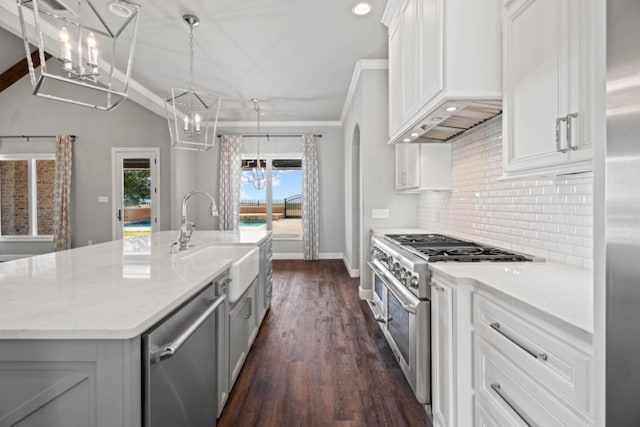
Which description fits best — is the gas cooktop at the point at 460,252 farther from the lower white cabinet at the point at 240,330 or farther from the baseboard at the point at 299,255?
the baseboard at the point at 299,255

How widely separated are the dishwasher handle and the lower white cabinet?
0.54 meters

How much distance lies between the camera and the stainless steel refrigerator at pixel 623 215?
0.53 meters

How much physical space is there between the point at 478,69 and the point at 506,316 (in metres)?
1.28

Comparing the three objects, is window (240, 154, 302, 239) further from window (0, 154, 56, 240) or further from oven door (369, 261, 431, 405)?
Result: oven door (369, 261, 431, 405)

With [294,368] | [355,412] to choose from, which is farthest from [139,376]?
[294,368]

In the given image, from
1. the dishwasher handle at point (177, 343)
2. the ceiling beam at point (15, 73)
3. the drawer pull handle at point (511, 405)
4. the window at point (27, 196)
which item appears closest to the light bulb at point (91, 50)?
the dishwasher handle at point (177, 343)

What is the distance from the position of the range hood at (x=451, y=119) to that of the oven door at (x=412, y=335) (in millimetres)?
1112

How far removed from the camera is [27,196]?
269 inches

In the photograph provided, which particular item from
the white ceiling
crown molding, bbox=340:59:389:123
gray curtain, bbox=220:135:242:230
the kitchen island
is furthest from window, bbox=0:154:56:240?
the kitchen island

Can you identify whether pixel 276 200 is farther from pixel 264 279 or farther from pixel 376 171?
pixel 264 279

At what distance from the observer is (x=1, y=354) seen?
905 millimetres

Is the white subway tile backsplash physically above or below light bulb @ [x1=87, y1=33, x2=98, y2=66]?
below

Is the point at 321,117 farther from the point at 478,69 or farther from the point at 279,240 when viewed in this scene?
the point at 478,69

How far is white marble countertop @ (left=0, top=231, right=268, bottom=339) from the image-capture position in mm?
921
